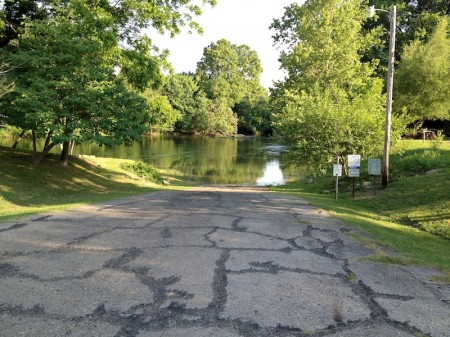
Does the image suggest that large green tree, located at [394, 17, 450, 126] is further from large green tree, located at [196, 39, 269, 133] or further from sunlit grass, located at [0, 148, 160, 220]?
large green tree, located at [196, 39, 269, 133]

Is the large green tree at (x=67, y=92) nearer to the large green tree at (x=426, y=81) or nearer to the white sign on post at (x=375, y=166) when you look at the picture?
the white sign on post at (x=375, y=166)

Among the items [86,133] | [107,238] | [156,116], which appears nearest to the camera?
[107,238]

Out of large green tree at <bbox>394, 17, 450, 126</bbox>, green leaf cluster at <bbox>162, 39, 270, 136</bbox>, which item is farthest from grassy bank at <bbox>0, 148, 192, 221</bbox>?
green leaf cluster at <bbox>162, 39, 270, 136</bbox>

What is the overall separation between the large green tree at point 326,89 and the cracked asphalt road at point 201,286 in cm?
1351

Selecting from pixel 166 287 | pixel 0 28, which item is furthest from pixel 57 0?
pixel 166 287

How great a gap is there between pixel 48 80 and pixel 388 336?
15.1 metres

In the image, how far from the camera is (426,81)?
1193 inches

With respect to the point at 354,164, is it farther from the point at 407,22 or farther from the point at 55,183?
the point at 407,22

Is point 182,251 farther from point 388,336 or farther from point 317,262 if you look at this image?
point 388,336

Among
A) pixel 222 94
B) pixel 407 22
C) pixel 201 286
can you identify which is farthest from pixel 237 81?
pixel 201 286

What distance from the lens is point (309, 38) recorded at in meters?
32.2

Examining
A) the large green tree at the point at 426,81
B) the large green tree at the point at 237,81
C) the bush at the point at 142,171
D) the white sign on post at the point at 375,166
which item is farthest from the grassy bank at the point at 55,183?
the large green tree at the point at 237,81

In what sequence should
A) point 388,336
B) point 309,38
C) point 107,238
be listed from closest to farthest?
point 388,336, point 107,238, point 309,38

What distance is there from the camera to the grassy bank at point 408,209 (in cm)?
738
